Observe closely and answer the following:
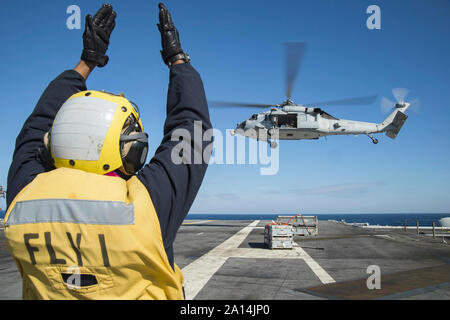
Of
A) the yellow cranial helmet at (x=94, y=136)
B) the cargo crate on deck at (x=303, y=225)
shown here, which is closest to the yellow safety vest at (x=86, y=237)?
the yellow cranial helmet at (x=94, y=136)

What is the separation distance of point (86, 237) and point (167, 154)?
1.61 ft

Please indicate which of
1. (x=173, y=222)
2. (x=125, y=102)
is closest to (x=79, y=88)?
(x=125, y=102)

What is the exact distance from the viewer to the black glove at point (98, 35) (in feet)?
6.37

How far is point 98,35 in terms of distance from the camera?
1.98 metres

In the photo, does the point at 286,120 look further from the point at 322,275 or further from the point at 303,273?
the point at 322,275

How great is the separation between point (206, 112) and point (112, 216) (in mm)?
714

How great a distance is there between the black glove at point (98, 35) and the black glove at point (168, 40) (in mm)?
409

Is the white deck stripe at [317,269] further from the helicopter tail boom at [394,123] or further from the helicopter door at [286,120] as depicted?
the helicopter tail boom at [394,123]

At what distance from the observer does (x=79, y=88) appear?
196cm

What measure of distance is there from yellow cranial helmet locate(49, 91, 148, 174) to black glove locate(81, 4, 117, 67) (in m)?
0.55

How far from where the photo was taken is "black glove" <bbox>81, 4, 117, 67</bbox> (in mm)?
1941

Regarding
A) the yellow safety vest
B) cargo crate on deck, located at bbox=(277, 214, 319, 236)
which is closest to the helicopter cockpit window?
cargo crate on deck, located at bbox=(277, 214, 319, 236)

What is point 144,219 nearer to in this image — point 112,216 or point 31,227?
point 112,216

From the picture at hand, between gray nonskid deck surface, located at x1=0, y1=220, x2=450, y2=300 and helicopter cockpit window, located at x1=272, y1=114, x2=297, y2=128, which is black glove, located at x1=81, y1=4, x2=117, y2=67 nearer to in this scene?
gray nonskid deck surface, located at x1=0, y1=220, x2=450, y2=300
